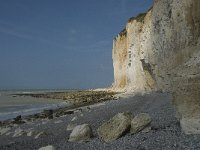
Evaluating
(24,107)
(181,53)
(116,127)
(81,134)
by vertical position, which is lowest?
(81,134)

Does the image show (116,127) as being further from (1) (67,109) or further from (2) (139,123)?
(1) (67,109)

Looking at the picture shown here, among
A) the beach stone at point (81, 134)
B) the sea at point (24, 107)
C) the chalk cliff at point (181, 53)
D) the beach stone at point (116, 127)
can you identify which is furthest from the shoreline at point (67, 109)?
the chalk cliff at point (181, 53)

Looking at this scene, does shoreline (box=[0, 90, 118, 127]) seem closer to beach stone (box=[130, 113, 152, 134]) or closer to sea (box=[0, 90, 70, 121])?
sea (box=[0, 90, 70, 121])

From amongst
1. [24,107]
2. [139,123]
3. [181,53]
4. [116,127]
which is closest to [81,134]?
[116,127]

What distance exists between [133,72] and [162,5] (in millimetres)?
39463

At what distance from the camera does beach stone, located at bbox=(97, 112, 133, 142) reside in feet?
34.4

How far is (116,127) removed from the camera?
1066 cm

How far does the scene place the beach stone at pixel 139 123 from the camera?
10617 millimetres

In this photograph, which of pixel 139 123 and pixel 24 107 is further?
pixel 24 107

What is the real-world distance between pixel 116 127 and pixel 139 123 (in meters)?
0.75

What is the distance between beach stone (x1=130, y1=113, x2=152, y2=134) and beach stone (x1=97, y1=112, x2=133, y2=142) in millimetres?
178

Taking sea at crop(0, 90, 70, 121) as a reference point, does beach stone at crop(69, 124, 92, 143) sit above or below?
below

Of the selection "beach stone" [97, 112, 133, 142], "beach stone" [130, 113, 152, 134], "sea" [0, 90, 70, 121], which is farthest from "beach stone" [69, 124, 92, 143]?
"sea" [0, 90, 70, 121]

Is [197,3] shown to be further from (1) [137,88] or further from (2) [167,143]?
(1) [137,88]
